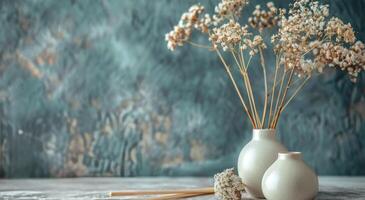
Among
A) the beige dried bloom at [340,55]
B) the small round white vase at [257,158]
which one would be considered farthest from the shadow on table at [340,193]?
the beige dried bloom at [340,55]

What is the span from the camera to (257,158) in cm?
155

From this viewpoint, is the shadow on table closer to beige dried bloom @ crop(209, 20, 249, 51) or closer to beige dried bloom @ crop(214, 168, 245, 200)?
beige dried bloom @ crop(214, 168, 245, 200)

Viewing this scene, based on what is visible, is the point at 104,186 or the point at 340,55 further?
the point at 104,186

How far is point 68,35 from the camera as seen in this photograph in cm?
216

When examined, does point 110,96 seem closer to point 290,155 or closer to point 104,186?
point 104,186

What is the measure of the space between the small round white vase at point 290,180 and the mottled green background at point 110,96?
2.19ft

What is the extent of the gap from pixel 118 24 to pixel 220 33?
0.68 meters

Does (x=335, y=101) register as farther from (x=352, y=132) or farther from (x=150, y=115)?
(x=150, y=115)

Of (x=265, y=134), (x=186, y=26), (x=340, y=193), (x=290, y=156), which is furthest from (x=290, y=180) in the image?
(x=186, y=26)

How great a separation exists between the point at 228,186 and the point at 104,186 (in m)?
0.56

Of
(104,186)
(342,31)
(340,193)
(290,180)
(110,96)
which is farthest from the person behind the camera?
(110,96)

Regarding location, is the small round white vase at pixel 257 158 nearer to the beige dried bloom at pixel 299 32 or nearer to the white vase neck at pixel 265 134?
the white vase neck at pixel 265 134

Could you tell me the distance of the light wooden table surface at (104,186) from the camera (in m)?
1.66

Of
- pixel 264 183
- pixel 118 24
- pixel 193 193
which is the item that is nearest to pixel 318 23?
pixel 264 183
